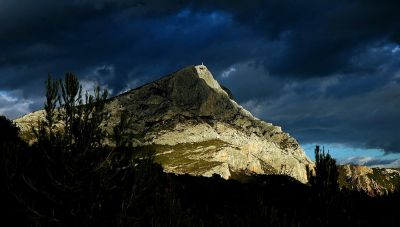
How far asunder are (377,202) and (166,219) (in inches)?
1016

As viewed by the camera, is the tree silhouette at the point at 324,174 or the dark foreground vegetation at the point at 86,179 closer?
the dark foreground vegetation at the point at 86,179

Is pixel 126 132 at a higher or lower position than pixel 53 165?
higher

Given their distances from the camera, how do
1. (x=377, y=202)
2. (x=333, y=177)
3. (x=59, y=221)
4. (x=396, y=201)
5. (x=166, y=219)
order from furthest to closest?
(x=377, y=202) < (x=396, y=201) < (x=333, y=177) < (x=166, y=219) < (x=59, y=221)

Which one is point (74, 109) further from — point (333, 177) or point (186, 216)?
point (333, 177)

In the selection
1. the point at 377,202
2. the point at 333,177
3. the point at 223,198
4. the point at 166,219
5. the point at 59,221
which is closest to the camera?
the point at 59,221

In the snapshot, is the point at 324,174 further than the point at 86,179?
Yes

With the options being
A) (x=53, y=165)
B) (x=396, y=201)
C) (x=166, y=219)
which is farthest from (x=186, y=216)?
(x=396, y=201)

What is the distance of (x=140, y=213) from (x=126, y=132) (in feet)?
12.9

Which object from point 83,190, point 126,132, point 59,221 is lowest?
point 59,221

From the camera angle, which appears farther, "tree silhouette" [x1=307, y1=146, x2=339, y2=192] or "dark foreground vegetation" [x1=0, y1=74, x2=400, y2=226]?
"tree silhouette" [x1=307, y1=146, x2=339, y2=192]

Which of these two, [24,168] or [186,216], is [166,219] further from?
[24,168]

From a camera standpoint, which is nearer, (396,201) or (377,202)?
(396,201)

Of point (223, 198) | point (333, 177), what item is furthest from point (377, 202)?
point (223, 198)

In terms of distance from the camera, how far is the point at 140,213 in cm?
2184
